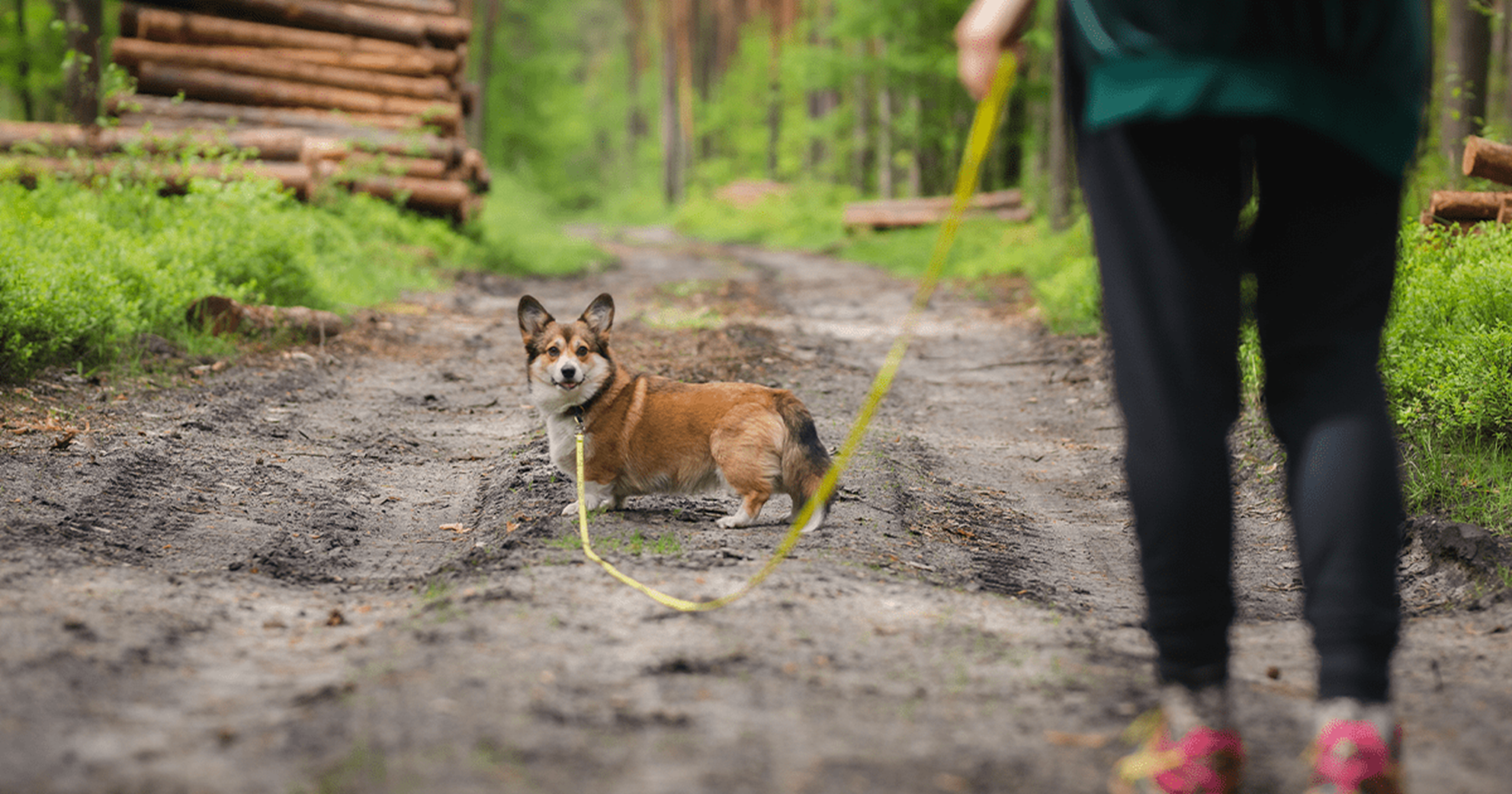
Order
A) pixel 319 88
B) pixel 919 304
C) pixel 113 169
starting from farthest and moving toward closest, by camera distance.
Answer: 1. pixel 319 88
2. pixel 113 169
3. pixel 919 304

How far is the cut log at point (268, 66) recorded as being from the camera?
48.3 ft

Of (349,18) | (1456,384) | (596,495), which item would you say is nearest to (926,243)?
(349,18)

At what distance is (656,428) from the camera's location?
175 inches

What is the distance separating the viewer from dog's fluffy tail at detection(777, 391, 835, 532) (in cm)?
419

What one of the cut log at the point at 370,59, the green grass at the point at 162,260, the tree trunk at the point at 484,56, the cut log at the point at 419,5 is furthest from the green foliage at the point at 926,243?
the cut log at the point at 419,5

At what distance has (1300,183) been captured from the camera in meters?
1.92

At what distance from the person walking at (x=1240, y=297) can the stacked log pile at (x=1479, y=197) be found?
17.7 ft

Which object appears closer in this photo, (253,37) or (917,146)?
(253,37)

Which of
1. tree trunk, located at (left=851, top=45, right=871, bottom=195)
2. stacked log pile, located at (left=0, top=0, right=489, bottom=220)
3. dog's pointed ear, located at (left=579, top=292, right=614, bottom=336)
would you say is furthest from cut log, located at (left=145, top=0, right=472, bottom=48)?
dog's pointed ear, located at (left=579, top=292, right=614, bottom=336)

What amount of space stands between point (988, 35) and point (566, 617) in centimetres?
184

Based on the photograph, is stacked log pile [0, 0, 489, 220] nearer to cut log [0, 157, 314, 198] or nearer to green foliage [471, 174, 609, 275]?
green foliage [471, 174, 609, 275]

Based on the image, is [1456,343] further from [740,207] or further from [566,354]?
[740,207]

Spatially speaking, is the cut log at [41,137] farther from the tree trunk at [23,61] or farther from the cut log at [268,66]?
the tree trunk at [23,61]

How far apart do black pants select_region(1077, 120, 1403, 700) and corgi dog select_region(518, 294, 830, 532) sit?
7.26ft
